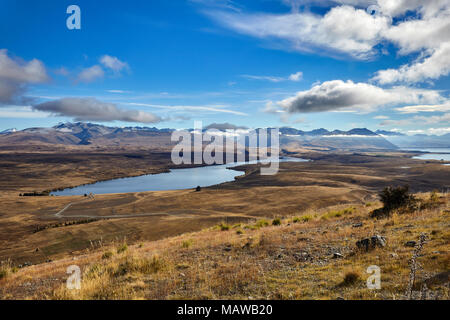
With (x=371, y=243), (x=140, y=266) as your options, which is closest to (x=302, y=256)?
(x=371, y=243)

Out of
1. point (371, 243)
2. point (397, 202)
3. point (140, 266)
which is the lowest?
point (140, 266)

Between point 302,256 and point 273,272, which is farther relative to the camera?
point 302,256

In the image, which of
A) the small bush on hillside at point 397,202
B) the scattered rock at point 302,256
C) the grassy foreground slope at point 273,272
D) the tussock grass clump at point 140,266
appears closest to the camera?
the grassy foreground slope at point 273,272

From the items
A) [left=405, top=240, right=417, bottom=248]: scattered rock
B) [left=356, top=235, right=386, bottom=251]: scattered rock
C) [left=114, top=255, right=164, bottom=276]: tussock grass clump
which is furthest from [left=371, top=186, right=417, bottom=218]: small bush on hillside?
[left=114, top=255, right=164, bottom=276]: tussock grass clump

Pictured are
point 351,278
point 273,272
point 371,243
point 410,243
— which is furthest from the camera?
point 371,243

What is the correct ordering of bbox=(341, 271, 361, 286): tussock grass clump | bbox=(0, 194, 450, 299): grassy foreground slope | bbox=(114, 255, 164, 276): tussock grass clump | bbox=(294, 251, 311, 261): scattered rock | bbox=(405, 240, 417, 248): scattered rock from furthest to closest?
bbox=(294, 251, 311, 261): scattered rock
bbox=(114, 255, 164, 276): tussock grass clump
bbox=(405, 240, 417, 248): scattered rock
bbox=(341, 271, 361, 286): tussock grass clump
bbox=(0, 194, 450, 299): grassy foreground slope

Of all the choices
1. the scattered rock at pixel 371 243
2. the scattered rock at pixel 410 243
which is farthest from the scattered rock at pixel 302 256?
the scattered rock at pixel 410 243

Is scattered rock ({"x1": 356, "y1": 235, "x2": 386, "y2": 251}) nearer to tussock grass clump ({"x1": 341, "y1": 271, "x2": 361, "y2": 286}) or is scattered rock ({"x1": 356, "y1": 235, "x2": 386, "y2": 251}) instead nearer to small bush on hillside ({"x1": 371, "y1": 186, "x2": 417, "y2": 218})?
tussock grass clump ({"x1": 341, "y1": 271, "x2": 361, "y2": 286})

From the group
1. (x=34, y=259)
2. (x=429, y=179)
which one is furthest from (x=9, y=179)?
(x=429, y=179)

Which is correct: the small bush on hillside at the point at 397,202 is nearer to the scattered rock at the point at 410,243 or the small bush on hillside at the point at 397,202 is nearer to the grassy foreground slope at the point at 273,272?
the grassy foreground slope at the point at 273,272

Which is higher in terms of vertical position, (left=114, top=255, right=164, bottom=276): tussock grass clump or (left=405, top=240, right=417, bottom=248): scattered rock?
(left=405, top=240, right=417, bottom=248): scattered rock

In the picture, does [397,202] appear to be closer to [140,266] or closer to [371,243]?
[371,243]
